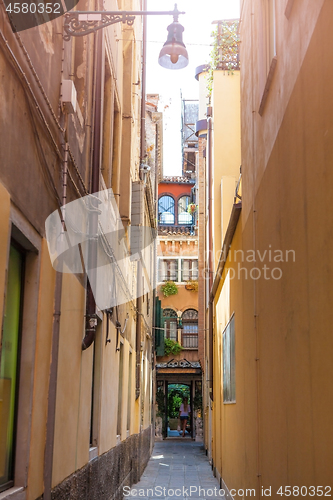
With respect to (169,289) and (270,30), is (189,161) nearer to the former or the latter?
(169,289)

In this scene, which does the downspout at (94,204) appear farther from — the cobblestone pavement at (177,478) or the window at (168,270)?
the window at (168,270)

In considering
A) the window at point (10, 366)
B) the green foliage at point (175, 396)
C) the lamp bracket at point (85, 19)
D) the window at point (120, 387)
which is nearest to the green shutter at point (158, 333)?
the green foliage at point (175, 396)

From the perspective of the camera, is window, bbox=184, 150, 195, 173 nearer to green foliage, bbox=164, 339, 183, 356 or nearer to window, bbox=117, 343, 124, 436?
green foliage, bbox=164, 339, 183, 356

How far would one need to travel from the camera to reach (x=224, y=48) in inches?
602

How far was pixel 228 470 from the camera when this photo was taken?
35.6ft

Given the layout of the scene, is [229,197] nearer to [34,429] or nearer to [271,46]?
[271,46]

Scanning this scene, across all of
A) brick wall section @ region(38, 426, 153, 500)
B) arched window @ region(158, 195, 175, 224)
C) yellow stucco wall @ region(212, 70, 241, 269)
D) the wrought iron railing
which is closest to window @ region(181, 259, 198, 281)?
the wrought iron railing

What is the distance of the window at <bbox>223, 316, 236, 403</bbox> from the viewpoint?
10555 millimetres

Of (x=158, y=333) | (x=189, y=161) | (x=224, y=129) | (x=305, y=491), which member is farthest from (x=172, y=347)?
(x=305, y=491)

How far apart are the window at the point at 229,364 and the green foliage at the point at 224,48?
6740 mm

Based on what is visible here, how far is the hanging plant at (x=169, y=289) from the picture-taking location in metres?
34.1

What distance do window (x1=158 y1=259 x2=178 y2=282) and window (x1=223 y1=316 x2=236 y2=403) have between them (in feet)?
72.7

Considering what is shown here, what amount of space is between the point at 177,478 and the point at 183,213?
97.9 feet

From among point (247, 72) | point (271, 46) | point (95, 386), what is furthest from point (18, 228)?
point (247, 72)
